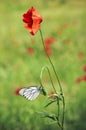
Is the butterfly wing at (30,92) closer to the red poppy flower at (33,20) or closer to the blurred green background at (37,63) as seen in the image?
the red poppy flower at (33,20)

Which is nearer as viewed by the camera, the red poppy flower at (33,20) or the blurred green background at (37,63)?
the red poppy flower at (33,20)

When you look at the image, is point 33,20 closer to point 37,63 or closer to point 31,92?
point 31,92

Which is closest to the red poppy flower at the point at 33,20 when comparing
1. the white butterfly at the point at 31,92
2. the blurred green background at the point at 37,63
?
the white butterfly at the point at 31,92

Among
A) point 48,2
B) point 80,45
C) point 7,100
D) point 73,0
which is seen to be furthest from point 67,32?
point 73,0

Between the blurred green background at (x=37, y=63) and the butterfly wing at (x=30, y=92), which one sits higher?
the butterfly wing at (x=30, y=92)

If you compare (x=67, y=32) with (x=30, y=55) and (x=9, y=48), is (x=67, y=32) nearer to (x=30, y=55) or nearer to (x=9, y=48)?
(x=9, y=48)

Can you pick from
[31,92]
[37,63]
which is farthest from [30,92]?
[37,63]
